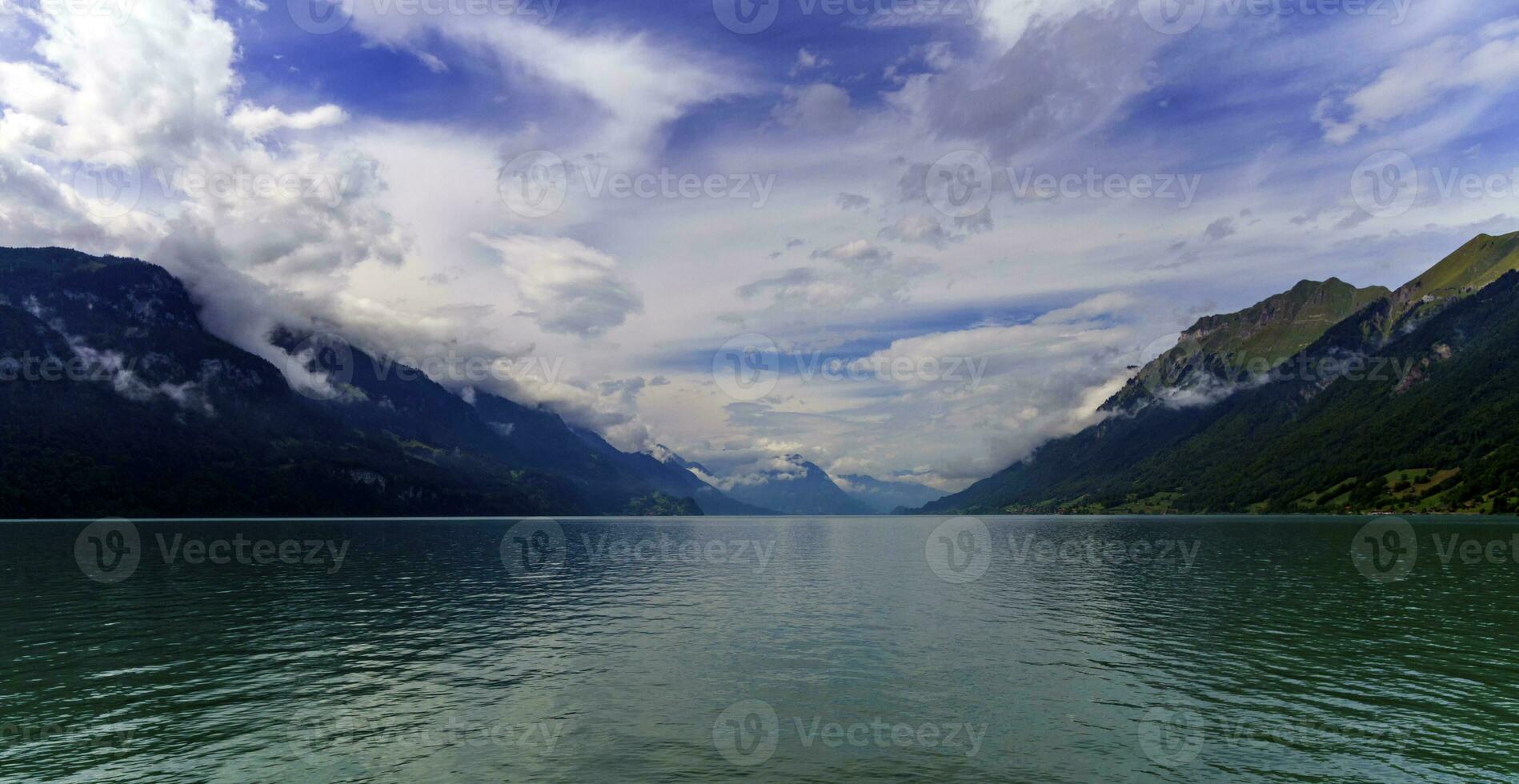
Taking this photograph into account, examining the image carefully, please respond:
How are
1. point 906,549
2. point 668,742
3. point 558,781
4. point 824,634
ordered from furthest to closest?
point 906,549
point 824,634
point 668,742
point 558,781

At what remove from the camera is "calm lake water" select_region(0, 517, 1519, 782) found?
2839 centimetres

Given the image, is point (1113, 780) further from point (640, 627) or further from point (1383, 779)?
point (640, 627)

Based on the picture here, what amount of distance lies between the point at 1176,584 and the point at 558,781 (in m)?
87.4

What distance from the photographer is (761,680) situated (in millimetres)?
41656

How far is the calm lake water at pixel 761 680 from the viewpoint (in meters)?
28.4

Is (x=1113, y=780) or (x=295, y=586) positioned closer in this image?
(x=1113, y=780)

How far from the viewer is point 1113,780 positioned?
86.2 feet

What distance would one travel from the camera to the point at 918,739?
31156 millimetres

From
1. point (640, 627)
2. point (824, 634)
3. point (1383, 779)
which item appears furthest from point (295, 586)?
point (1383, 779)

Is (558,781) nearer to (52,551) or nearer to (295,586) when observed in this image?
(295,586)

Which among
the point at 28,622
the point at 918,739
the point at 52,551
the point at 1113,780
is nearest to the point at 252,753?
the point at 918,739

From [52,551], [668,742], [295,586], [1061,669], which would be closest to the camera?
[668,742]

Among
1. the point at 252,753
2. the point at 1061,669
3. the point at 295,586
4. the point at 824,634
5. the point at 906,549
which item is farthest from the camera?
the point at 906,549

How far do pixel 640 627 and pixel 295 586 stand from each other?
53.3m
